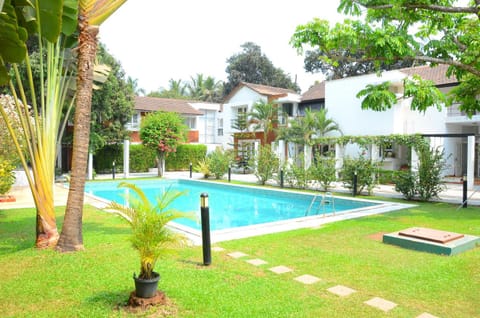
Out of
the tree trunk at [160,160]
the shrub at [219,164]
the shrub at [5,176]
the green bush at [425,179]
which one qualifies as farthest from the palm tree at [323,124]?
the shrub at [5,176]

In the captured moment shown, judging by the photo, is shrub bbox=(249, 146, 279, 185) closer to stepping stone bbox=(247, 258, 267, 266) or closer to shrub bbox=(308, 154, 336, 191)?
shrub bbox=(308, 154, 336, 191)

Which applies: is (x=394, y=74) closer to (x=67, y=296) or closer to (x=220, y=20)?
(x=220, y=20)

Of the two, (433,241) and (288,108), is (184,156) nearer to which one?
(288,108)

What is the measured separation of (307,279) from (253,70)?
4908 centimetres

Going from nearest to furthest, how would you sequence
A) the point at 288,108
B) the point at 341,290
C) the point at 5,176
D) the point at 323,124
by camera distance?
the point at 341,290
the point at 5,176
the point at 323,124
the point at 288,108

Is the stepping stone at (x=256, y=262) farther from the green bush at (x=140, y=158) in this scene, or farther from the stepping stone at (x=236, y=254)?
the green bush at (x=140, y=158)

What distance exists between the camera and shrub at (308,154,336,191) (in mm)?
17297

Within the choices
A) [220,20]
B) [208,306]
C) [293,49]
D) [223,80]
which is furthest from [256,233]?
[223,80]

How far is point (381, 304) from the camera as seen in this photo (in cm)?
451

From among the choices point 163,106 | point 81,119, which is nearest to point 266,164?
point 81,119

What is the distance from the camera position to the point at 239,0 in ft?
33.2

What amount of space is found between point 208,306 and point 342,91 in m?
24.4

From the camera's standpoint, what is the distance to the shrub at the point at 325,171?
56.7 ft

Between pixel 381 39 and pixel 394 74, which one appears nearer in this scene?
pixel 381 39
